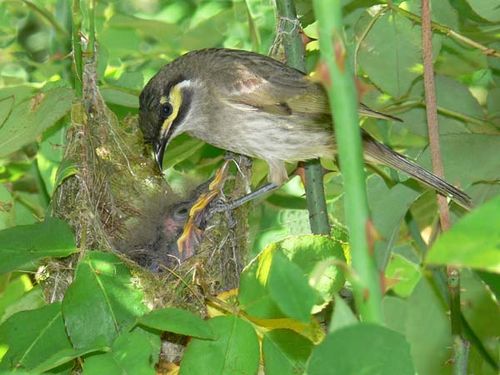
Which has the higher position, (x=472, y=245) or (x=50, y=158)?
(x=472, y=245)

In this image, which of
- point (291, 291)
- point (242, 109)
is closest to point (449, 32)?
point (242, 109)

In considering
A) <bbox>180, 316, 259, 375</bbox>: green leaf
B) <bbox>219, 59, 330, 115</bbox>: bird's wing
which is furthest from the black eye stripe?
<bbox>180, 316, 259, 375</bbox>: green leaf

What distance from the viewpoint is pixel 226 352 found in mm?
1499

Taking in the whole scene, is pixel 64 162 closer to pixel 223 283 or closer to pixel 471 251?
pixel 223 283

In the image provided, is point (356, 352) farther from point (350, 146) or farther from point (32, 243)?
point (32, 243)

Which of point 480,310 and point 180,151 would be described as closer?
point 480,310

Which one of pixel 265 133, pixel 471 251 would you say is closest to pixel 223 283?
pixel 265 133

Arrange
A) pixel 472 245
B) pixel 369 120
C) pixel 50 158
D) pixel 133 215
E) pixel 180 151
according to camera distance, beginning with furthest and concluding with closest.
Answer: pixel 133 215 < pixel 180 151 < pixel 369 120 < pixel 50 158 < pixel 472 245

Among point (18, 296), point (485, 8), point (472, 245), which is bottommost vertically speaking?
point (18, 296)

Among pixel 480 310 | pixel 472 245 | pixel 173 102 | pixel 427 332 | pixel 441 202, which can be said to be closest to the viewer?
pixel 472 245

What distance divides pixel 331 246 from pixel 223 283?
135 centimetres

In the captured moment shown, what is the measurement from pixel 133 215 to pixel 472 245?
297 cm

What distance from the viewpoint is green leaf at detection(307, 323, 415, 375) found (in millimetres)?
863

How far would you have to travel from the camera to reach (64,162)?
2412 millimetres
